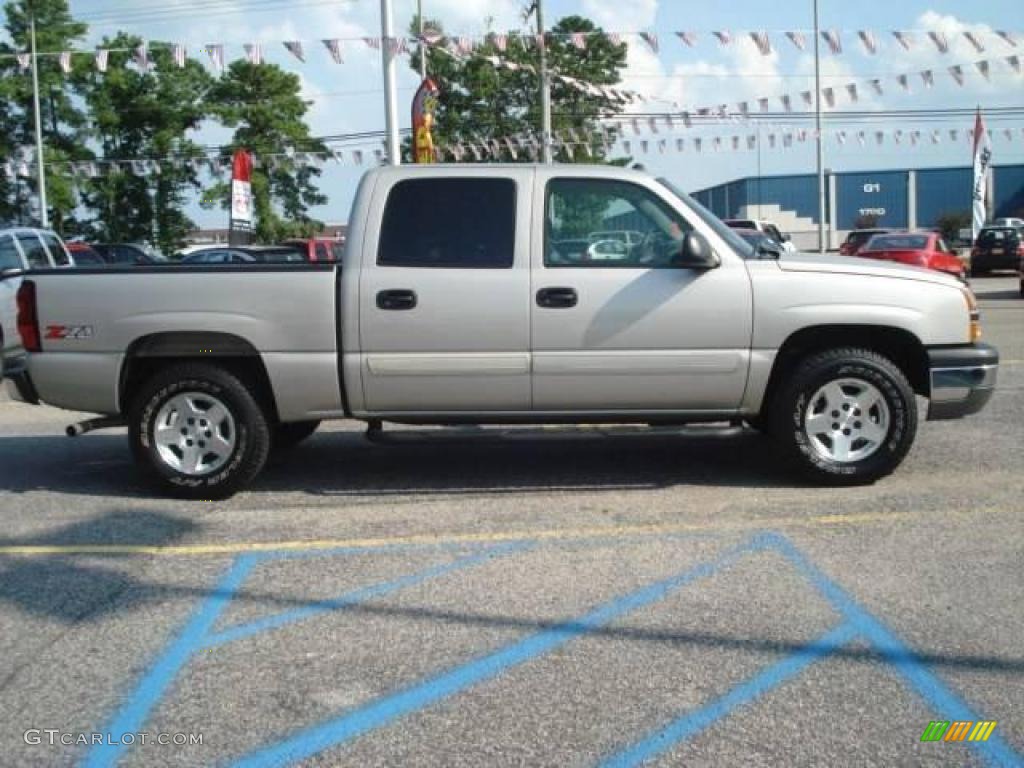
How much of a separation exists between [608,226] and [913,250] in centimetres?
1961

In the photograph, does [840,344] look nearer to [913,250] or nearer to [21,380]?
[21,380]

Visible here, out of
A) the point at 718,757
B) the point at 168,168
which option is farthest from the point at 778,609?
the point at 168,168

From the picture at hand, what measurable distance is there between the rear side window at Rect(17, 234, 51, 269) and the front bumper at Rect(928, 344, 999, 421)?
11.2m

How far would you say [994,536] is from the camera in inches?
205

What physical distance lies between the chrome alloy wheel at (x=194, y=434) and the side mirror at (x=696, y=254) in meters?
2.83

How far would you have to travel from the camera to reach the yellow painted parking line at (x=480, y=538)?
527 centimetres

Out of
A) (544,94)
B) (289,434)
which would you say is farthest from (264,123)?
(289,434)

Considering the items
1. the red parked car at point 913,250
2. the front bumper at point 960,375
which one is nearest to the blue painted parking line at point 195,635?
the front bumper at point 960,375

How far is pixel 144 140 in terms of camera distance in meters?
44.5

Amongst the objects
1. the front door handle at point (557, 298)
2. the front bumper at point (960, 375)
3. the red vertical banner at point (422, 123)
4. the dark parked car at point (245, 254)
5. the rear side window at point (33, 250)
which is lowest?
the front bumper at point (960, 375)

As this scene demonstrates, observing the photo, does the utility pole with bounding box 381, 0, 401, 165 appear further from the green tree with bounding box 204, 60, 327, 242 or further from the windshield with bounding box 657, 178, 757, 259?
the green tree with bounding box 204, 60, 327, 242

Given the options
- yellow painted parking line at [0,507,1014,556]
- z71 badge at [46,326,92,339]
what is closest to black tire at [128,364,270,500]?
z71 badge at [46,326,92,339]

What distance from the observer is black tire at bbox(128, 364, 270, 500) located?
6.12 meters

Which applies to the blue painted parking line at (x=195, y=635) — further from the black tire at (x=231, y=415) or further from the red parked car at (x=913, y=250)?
the red parked car at (x=913, y=250)
